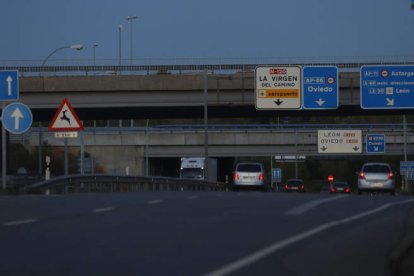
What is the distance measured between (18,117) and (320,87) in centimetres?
2199

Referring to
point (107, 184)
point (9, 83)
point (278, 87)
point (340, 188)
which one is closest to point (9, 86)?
point (9, 83)

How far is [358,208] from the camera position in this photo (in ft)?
67.4

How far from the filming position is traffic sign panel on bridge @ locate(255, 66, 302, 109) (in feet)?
150

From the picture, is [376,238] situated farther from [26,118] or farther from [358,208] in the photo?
[26,118]

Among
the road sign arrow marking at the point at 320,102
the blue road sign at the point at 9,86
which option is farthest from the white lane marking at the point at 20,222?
the road sign arrow marking at the point at 320,102

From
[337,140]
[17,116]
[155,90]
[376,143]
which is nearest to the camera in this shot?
[17,116]

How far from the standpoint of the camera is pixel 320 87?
46.2 metres

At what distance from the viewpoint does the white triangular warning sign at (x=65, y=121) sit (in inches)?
1153

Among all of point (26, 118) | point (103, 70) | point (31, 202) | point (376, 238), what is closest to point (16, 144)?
point (103, 70)

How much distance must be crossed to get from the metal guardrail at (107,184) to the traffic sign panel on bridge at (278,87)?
5812 mm

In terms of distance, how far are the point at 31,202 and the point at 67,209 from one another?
7.72ft

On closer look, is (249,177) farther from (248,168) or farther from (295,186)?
(295,186)

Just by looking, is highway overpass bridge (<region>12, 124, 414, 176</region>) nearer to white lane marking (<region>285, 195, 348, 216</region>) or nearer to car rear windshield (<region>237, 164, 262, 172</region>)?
car rear windshield (<region>237, 164, 262, 172</region>)

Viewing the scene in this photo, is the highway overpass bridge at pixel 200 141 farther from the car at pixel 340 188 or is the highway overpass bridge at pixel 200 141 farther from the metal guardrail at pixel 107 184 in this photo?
the metal guardrail at pixel 107 184
